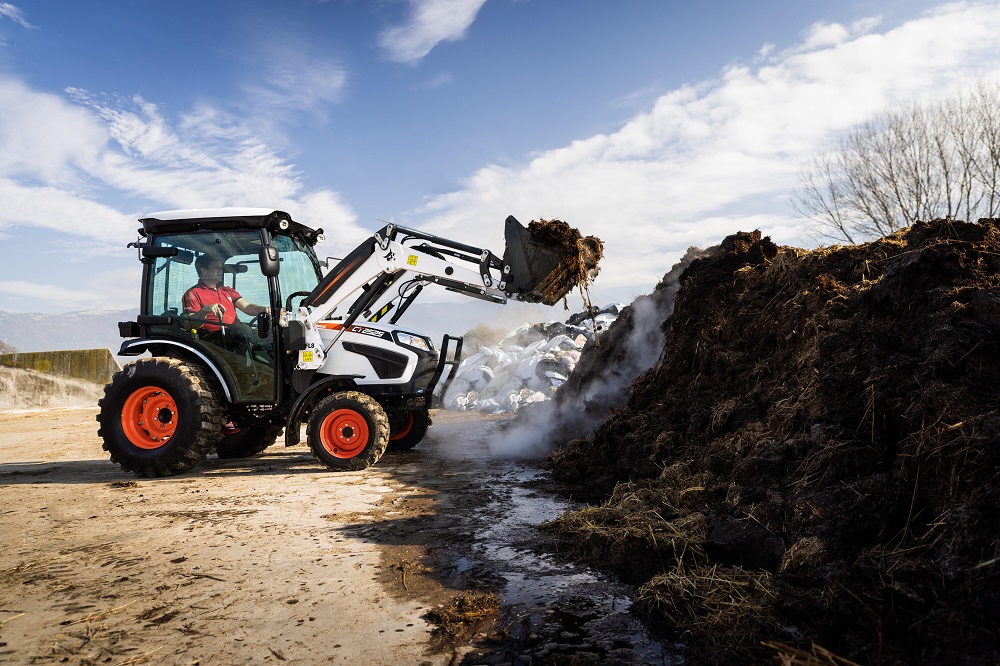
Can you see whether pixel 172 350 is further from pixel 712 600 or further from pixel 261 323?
pixel 712 600

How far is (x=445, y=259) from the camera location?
7.98 meters

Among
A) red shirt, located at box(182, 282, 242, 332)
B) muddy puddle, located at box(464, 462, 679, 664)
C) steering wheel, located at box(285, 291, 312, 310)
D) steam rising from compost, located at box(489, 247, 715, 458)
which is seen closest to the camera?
muddy puddle, located at box(464, 462, 679, 664)

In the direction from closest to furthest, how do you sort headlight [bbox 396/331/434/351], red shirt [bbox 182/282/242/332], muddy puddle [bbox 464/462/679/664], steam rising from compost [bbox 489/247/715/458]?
muddy puddle [bbox 464/462/679/664] → red shirt [bbox 182/282/242/332] → headlight [bbox 396/331/434/351] → steam rising from compost [bbox 489/247/715/458]

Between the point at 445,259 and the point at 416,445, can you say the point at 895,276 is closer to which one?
the point at 445,259

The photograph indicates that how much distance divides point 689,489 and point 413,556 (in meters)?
2.03

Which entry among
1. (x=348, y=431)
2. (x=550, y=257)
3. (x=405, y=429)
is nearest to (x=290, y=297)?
(x=348, y=431)

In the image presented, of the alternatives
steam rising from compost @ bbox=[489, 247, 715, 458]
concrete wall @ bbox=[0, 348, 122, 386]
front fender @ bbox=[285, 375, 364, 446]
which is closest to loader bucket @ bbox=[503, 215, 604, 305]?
steam rising from compost @ bbox=[489, 247, 715, 458]

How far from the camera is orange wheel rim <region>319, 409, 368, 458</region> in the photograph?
733cm

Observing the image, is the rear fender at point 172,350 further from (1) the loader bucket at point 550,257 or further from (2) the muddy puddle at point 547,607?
(2) the muddy puddle at point 547,607

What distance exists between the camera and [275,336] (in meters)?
7.35

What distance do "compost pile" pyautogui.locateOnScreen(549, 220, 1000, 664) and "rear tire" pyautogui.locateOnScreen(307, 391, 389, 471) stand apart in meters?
2.55

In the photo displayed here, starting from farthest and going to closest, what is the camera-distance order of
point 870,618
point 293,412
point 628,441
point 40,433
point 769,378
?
point 40,433, point 293,412, point 628,441, point 769,378, point 870,618

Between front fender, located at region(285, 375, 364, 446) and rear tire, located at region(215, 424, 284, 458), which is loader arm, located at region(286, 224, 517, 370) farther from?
rear tire, located at region(215, 424, 284, 458)

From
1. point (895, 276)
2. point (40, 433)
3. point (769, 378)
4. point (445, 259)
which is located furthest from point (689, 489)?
point (40, 433)
